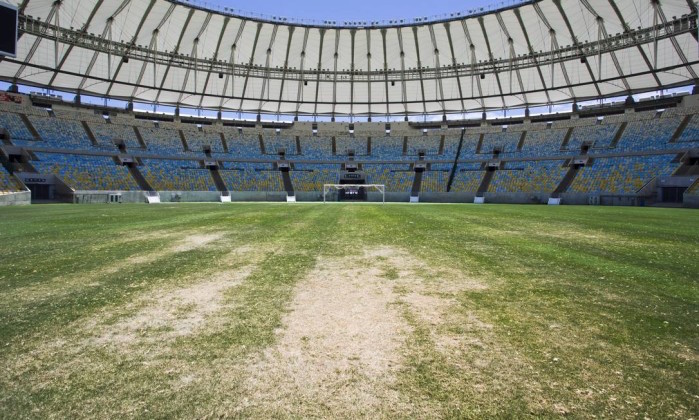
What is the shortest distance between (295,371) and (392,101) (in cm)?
5372

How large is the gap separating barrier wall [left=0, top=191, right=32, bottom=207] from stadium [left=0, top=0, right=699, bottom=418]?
0.18 meters

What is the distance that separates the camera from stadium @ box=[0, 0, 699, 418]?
8.03 ft

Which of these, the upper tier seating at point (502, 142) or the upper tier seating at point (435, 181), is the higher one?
the upper tier seating at point (502, 142)

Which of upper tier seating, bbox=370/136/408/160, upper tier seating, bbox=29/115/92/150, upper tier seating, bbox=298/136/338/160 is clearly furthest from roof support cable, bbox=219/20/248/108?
upper tier seating, bbox=370/136/408/160

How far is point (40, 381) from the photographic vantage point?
2361mm

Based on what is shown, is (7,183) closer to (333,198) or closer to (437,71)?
(333,198)

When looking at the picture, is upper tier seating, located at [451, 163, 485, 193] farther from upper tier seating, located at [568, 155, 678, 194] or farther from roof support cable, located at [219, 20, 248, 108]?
roof support cable, located at [219, 20, 248, 108]

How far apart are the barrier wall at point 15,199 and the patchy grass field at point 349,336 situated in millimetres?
32233

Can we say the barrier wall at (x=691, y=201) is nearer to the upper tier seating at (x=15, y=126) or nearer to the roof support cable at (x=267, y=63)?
the roof support cable at (x=267, y=63)

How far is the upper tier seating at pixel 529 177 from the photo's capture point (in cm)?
4206

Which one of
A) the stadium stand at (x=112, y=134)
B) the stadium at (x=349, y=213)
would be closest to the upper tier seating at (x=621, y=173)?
the stadium at (x=349, y=213)

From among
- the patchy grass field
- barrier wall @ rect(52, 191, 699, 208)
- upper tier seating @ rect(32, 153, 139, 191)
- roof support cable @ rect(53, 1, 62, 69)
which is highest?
roof support cable @ rect(53, 1, 62, 69)

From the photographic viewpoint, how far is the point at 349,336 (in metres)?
3.22

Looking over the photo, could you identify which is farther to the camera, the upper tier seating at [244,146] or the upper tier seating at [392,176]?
the upper tier seating at [244,146]
